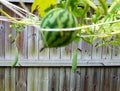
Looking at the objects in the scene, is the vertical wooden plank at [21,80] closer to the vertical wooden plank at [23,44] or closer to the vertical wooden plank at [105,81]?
the vertical wooden plank at [23,44]

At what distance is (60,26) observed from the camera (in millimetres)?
279

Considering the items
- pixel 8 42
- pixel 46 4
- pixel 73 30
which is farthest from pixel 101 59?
pixel 73 30

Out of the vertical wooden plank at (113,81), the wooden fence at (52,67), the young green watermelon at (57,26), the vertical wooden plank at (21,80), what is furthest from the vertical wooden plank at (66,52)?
the young green watermelon at (57,26)

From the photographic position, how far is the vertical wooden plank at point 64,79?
8.34 ft

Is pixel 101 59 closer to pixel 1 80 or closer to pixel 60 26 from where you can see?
pixel 1 80

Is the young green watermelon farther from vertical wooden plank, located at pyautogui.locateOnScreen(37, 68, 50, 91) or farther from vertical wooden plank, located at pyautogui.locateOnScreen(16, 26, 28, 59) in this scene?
vertical wooden plank, located at pyautogui.locateOnScreen(37, 68, 50, 91)

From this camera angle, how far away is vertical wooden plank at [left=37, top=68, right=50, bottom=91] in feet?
8.16

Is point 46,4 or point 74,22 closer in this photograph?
point 74,22

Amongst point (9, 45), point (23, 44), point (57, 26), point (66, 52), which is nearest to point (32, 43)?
point (23, 44)

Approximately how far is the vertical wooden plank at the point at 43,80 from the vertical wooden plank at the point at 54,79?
3cm

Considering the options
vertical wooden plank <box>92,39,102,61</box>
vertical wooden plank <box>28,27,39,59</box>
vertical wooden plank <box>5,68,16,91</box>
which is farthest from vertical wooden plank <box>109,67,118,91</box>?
vertical wooden plank <box>5,68,16,91</box>

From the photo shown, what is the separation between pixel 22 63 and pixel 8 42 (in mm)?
193

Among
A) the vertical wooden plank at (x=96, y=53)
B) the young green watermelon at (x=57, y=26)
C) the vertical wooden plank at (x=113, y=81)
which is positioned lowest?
the vertical wooden plank at (x=113, y=81)

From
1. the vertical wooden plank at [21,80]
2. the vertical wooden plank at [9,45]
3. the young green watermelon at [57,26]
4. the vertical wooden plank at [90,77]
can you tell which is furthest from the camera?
the vertical wooden plank at [90,77]
